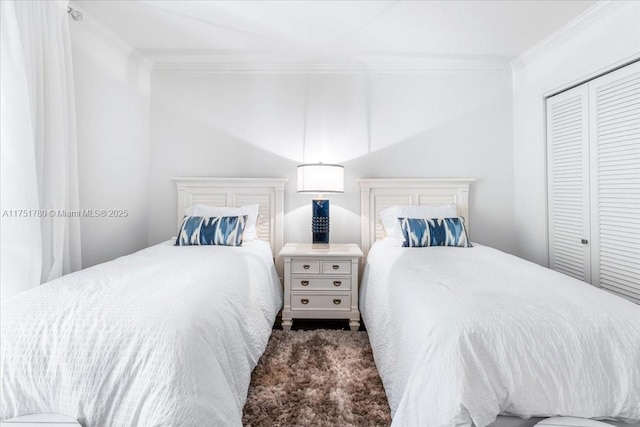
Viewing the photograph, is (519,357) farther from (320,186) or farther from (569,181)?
(569,181)

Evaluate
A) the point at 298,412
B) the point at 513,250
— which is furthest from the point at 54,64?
the point at 513,250

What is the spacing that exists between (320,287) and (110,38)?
2.59 meters

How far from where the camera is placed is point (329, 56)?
9.45ft

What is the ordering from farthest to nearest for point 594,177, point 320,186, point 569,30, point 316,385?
point 320,186 → point 569,30 → point 594,177 → point 316,385

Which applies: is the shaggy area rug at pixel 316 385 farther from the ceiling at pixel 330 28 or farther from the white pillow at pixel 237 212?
the ceiling at pixel 330 28

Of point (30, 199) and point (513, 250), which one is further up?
point (30, 199)

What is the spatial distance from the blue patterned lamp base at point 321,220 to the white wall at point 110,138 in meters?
1.62

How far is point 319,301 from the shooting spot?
258 centimetres

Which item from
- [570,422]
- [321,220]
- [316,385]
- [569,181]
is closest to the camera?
[570,422]

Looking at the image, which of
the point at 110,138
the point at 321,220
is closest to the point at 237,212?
the point at 321,220

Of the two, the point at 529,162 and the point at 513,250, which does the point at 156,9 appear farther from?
the point at 513,250

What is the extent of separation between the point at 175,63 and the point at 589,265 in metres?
3.88

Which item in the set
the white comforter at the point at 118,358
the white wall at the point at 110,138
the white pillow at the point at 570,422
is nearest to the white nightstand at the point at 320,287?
the white comforter at the point at 118,358

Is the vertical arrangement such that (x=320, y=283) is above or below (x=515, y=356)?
below
